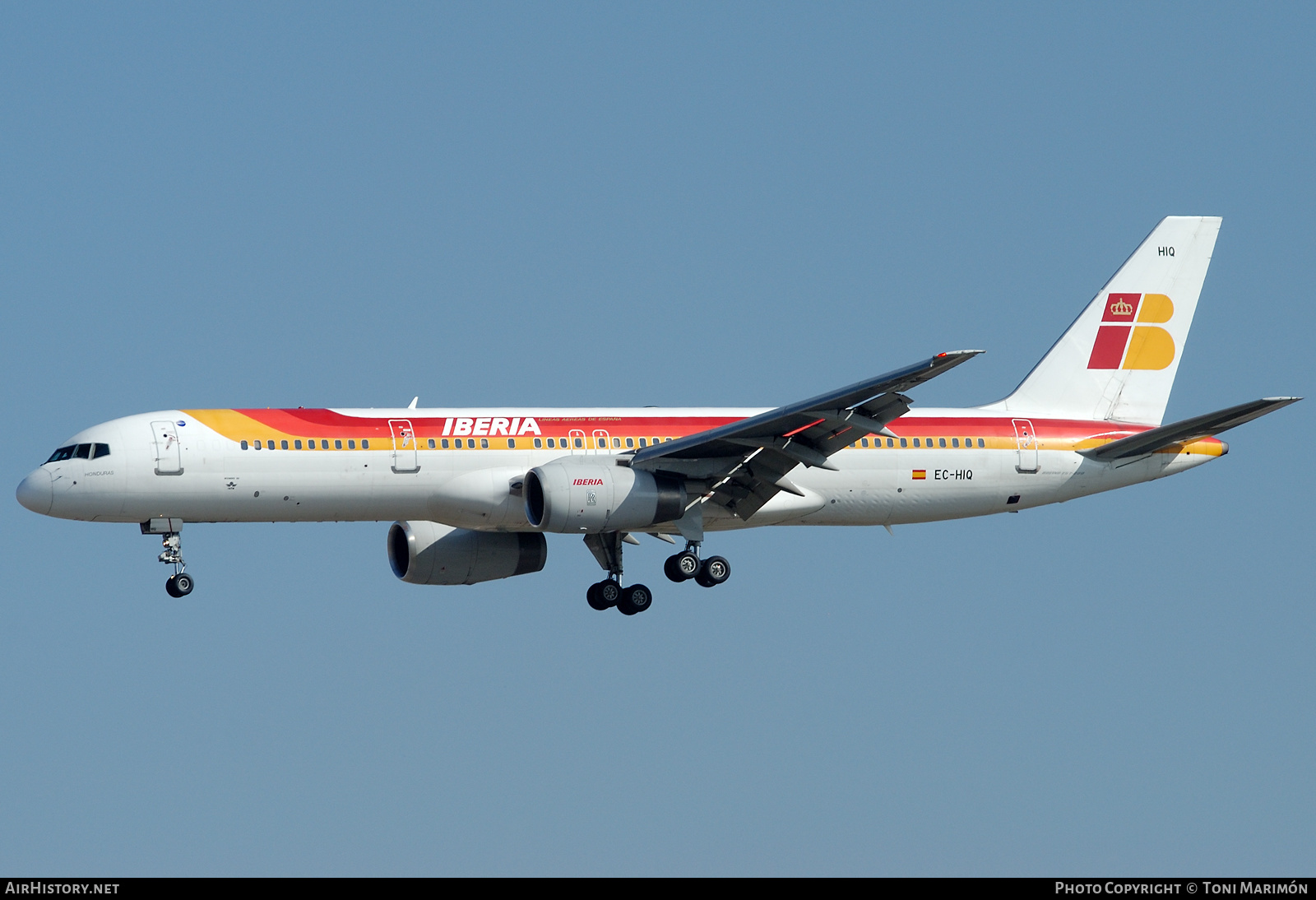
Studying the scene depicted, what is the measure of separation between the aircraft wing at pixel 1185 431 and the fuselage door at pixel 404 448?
17.9 meters

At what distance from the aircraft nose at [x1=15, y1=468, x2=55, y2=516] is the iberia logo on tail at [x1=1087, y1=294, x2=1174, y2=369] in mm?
27770

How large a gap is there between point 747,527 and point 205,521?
537 inches

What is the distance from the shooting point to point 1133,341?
51469 mm

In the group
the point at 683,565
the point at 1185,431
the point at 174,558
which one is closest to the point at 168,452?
the point at 174,558

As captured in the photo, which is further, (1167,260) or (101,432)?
(1167,260)

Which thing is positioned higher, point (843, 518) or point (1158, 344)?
point (1158, 344)

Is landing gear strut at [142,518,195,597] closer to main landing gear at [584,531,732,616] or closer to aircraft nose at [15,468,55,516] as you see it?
aircraft nose at [15,468,55,516]

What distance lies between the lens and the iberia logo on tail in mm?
51141

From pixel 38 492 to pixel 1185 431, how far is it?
2807 centimetres

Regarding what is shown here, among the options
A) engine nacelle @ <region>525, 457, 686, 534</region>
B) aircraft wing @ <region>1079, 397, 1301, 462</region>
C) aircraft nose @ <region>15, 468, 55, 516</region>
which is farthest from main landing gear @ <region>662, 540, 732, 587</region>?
aircraft nose @ <region>15, 468, 55, 516</region>

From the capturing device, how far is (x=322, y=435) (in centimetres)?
4306

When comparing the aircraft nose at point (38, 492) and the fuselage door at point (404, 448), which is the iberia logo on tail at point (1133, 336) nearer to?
the fuselage door at point (404, 448)
